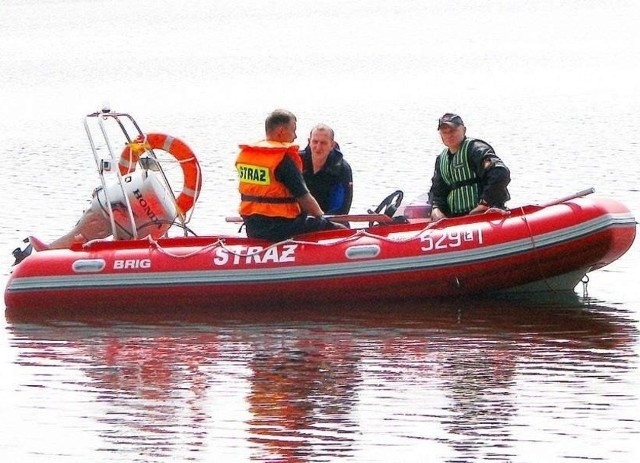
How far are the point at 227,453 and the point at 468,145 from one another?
3670mm

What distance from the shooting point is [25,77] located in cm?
3209

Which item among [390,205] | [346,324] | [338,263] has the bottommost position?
[346,324]

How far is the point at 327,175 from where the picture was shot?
9.42 metres

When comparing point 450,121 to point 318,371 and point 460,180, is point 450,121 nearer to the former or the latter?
point 460,180

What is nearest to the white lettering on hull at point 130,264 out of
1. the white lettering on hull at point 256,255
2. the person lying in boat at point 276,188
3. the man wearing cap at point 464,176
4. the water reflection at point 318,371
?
the water reflection at point 318,371

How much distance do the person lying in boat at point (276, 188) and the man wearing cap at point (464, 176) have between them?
2.61ft

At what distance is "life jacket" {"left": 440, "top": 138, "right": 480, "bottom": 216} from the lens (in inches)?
363

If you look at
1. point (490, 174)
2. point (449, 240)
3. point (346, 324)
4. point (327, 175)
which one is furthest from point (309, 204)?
point (490, 174)

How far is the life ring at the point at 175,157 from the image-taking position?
9625mm

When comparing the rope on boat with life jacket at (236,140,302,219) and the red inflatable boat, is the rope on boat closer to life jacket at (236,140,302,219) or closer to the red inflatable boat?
the red inflatable boat

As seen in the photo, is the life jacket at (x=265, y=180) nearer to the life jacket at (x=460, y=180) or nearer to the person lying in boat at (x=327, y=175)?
the person lying in boat at (x=327, y=175)

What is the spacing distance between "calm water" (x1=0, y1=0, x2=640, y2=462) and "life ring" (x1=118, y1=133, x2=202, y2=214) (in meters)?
1.01

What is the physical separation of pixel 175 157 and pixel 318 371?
2.64 m

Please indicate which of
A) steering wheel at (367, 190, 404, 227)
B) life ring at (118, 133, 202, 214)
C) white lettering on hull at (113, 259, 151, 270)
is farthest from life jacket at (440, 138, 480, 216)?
white lettering on hull at (113, 259, 151, 270)
